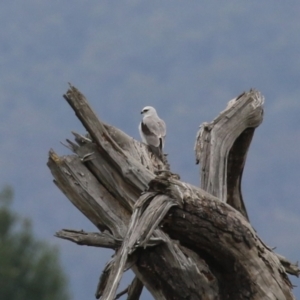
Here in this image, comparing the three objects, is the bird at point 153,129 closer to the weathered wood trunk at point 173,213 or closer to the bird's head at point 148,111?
the bird's head at point 148,111

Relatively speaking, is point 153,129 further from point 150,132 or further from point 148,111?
point 148,111

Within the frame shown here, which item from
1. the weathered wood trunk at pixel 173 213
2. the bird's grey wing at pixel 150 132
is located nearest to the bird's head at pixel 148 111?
the bird's grey wing at pixel 150 132

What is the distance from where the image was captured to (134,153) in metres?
8.85

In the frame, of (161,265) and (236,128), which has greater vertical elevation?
(236,128)

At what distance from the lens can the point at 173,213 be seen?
7.20 meters

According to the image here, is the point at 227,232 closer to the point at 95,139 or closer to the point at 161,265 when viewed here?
the point at 161,265

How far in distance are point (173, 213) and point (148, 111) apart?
6.47 m

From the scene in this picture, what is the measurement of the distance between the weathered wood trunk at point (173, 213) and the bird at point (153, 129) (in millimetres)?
1073

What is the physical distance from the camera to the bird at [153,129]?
10.9 meters

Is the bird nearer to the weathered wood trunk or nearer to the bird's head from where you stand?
the bird's head

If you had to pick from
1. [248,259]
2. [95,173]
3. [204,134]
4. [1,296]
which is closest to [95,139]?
[95,173]

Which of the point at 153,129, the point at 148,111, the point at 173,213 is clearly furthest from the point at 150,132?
the point at 173,213

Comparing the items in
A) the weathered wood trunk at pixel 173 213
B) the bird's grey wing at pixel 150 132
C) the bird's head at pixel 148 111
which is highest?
the bird's head at pixel 148 111

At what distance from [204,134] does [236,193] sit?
64 cm
